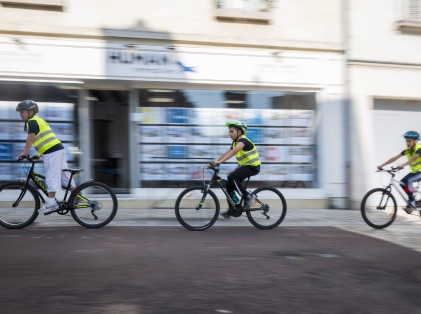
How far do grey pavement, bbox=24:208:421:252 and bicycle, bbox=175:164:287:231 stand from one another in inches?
19.1

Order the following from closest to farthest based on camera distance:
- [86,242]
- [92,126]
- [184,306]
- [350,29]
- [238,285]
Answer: [184,306]
[238,285]
[86,242]
[92,126]
[350,29]

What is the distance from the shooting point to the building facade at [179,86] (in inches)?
367

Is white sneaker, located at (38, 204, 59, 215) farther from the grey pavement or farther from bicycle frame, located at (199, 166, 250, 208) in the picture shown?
bicycle frame, located at (199, 166, 250, 208)

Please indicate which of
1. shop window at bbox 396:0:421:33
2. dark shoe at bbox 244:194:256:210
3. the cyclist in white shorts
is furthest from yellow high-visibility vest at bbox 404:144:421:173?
the cyclist in white shorts

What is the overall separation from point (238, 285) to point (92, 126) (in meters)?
6.77

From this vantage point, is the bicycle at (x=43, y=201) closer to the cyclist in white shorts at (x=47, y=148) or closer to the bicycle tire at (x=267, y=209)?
the cyclist in white shorts at (x=47, y=148)

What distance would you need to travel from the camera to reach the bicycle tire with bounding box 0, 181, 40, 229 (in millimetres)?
6398

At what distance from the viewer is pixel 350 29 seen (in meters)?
10.5

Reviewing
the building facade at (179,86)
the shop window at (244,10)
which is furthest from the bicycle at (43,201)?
the shop window at (244,10)

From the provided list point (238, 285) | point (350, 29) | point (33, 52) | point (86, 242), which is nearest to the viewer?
point (238, 285)

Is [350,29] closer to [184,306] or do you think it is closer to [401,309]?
[401,309]

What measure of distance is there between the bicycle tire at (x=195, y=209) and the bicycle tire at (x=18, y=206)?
2121 millimetres

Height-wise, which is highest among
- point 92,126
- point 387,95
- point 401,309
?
point 387,95

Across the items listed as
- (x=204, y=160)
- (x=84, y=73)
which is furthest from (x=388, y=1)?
(x=84, y=73)
